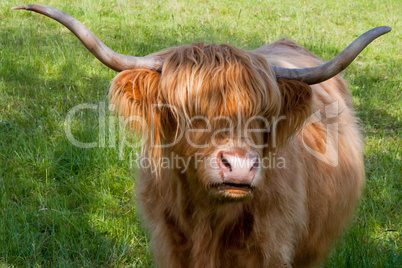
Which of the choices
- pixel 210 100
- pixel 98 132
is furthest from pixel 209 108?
pixel 98 132

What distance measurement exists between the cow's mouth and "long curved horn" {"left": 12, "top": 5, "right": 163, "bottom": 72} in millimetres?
721

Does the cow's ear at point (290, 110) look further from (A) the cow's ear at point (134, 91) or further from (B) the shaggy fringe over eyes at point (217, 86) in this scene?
(A) the cow's ear at point (134, 91)

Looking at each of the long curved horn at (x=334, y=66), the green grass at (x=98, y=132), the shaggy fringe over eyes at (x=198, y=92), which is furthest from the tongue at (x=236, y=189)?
the green grass at (x=98, y=132)

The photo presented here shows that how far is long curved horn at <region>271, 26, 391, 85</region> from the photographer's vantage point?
2281 mm

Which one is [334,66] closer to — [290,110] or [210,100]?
[290,110]

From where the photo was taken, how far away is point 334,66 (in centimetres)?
238

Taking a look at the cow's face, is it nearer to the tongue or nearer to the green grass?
the tongue

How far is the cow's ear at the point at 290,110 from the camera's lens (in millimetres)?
2596

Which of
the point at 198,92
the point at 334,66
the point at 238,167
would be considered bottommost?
the point at 238,167

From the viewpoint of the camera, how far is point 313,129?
10.3 feet

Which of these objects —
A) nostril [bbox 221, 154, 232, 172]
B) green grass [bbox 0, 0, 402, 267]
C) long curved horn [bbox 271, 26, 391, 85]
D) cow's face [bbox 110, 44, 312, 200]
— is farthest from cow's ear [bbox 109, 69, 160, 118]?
green grass [bbox 0, 0, 402, 267]

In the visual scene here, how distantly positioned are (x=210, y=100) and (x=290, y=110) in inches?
19.4

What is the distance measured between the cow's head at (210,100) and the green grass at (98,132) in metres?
0.68

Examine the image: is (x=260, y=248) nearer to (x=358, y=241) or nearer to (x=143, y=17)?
(x=358, y=241)
